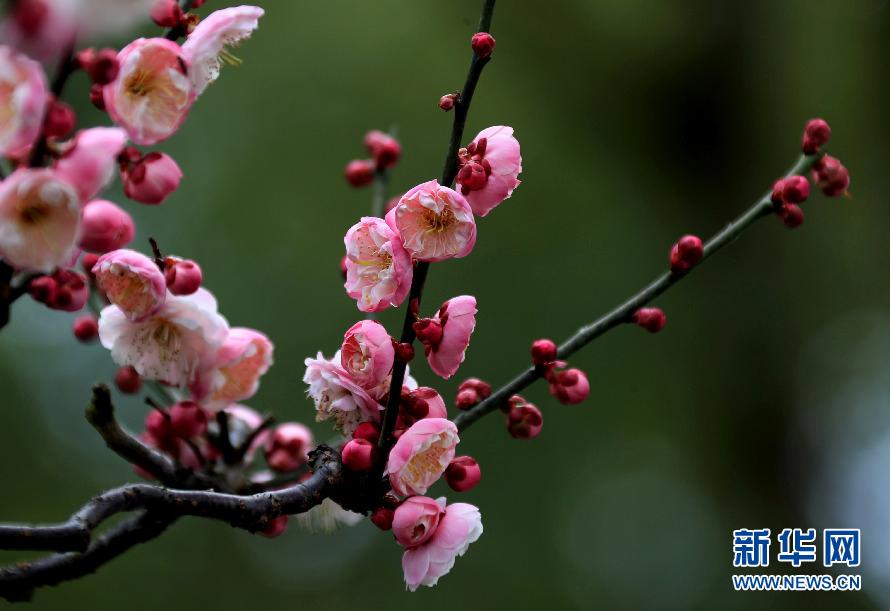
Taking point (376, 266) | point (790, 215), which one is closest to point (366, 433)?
point (376, 266)

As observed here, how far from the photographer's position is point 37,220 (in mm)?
607

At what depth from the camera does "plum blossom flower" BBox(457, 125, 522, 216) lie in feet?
2.37

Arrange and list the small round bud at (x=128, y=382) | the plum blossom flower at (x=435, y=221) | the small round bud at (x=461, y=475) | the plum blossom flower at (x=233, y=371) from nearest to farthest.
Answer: the plum blossom flower at (x=435, y=221)
the small round bud at (x=461, y=475)
the plum blossom flower at (x=233, y=371)
the small round bud at (x=128, y=382)

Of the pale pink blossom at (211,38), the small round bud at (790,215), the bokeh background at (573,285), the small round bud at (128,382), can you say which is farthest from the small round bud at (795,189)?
the bokeh background at (573,285)

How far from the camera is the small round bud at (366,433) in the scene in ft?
2.58

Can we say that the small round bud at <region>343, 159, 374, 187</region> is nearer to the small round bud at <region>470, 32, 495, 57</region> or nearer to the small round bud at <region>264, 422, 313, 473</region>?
the small round bud at <region>264, 422, 313, 473</region>

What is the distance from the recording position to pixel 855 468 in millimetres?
3018

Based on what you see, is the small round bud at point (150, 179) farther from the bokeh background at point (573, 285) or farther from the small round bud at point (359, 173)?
the bokeh background at point (573, 285)

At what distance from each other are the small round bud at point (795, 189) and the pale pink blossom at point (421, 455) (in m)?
0.42

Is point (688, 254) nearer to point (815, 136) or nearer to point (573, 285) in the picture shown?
point (815, 136)

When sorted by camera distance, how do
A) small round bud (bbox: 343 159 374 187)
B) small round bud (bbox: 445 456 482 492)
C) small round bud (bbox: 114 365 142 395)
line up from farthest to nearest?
small round bud (bbox: 343 159 374 187)
small round bud (bbox: 114 365 142 395)
small round bud (bbox: 445 456 482 492)

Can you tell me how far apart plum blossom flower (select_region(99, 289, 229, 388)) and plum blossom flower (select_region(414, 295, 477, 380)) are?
242mm

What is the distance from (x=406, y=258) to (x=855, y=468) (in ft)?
9.00

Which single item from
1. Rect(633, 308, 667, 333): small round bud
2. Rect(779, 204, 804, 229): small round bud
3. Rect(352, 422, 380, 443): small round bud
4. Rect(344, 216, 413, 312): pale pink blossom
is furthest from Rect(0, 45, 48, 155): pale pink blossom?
Rect(779, 204, 804, 229): small round bud
